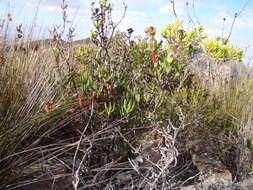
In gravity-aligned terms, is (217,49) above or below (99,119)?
above

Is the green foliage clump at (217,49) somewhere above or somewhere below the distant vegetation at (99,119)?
above

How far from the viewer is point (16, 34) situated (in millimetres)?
2871

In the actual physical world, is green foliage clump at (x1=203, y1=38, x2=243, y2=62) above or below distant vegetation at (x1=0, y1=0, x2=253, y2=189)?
above

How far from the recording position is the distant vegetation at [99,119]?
213cm

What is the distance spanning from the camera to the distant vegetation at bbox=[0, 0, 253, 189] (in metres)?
2.13

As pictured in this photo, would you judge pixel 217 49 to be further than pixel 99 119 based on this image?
Yes

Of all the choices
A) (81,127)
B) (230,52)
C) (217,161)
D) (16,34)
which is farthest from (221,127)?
(16,34)

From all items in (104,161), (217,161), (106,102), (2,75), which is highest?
(2,75)

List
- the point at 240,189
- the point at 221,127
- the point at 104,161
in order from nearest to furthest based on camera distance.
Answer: the point at 240,189, the point at 104,161, the point at 221,127

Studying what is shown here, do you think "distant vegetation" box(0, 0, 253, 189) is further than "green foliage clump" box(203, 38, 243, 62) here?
No

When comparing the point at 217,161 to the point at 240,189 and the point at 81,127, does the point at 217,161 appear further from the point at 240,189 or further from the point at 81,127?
the point at 81,127

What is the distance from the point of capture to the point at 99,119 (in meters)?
2.46

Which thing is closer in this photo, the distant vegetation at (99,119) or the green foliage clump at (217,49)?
the distant vegetation at (99,119)

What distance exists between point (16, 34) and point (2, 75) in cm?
56
